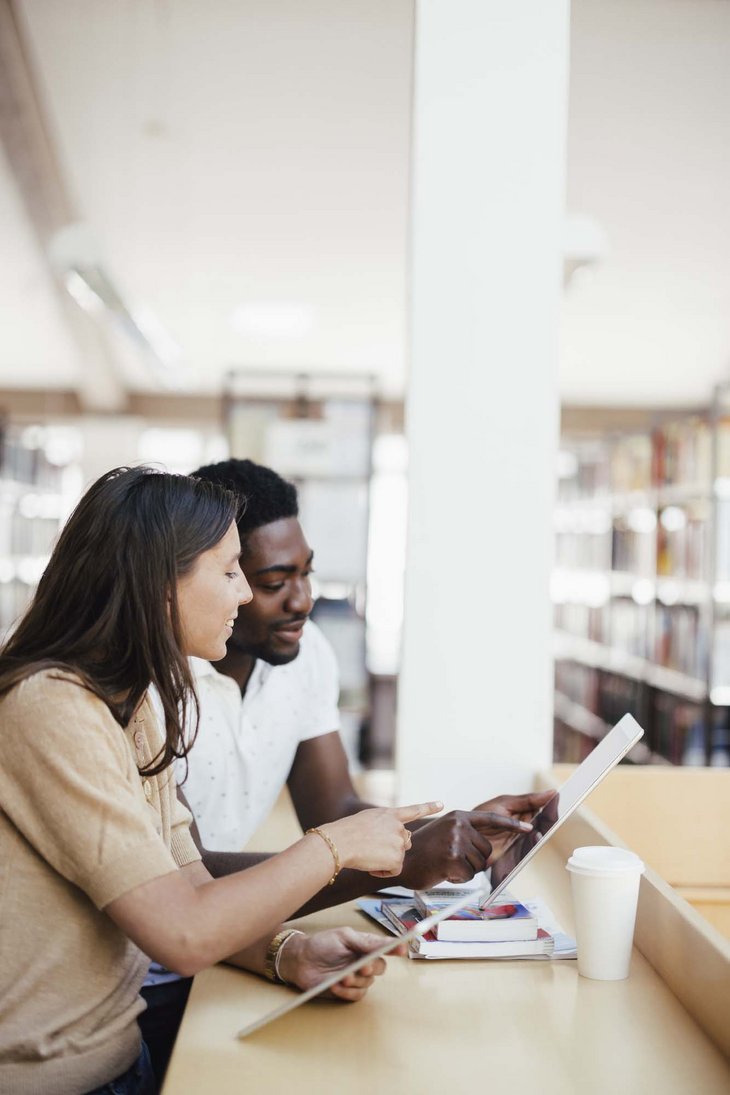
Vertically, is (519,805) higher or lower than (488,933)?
higher

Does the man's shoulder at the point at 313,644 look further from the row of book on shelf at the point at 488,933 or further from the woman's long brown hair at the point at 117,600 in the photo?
the woman's long brown hair at the point at 117,600

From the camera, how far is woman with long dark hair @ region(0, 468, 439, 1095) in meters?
1.02

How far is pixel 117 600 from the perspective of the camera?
1.12 metres

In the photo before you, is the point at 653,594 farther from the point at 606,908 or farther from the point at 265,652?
the point at 606,908

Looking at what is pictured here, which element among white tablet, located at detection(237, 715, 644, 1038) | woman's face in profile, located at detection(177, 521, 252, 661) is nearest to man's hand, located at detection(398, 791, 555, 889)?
white tablet, located at detection(237, 715, 644, 1038)

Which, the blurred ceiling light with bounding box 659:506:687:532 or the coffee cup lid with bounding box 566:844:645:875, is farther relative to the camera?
the blurred ceiling light with bounding box 659:506:687:532

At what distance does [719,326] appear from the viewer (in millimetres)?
6574

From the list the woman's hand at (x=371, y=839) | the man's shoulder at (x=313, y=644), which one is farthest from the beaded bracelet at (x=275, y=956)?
the man's shoulder at (x=313, y=644)

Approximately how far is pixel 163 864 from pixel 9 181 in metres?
5.22

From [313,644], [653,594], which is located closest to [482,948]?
[313,644]

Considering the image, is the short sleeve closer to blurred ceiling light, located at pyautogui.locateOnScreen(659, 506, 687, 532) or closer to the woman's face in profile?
the woman's face in profile

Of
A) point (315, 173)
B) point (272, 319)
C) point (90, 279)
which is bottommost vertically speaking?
point (90, 279)

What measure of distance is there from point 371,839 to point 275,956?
191mm

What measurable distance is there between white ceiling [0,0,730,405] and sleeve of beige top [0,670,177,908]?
7.01 ft
